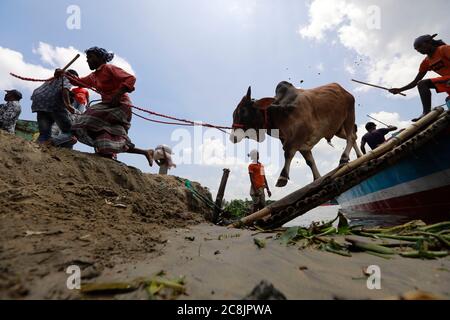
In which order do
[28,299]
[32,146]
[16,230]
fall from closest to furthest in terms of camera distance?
[28,299]
[16,230]
[32,146]

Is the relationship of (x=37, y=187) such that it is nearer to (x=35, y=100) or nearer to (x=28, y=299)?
(x=28, y=299)

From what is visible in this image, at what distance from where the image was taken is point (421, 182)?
514 centimetres

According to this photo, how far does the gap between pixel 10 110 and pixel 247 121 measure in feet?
15.4

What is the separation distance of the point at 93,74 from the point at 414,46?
553 cm

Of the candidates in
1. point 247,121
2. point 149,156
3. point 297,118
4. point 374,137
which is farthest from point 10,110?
point 374,137

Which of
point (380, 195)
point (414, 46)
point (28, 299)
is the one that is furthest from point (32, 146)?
point (380, 195)

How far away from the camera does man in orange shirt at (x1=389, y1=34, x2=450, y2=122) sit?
486 cm

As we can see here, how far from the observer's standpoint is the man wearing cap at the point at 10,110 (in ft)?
18.8

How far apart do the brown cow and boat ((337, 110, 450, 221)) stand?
109cm

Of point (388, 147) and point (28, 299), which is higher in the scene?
point (388, 147)

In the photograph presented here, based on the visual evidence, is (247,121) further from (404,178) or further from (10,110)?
(10,110)

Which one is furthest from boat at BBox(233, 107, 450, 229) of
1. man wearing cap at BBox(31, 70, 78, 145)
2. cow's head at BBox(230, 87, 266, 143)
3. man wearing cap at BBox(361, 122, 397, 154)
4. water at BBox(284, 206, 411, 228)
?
man wearing cap at BBox(31, 70, 78, 145)

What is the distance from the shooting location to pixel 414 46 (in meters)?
5.20

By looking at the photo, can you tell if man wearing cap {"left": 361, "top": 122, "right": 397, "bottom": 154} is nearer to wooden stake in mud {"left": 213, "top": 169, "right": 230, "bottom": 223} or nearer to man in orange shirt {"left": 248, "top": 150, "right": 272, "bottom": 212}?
man in orange shirt {"left": 248, "top": 150, "right": 272, "bottom": 212}
